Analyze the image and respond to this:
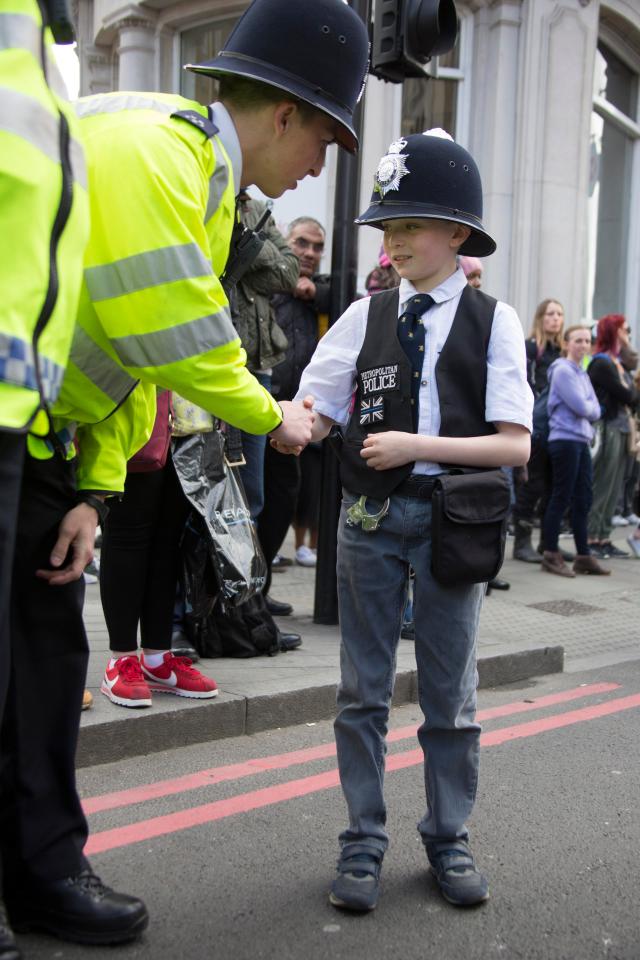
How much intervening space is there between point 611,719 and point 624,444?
533 cm

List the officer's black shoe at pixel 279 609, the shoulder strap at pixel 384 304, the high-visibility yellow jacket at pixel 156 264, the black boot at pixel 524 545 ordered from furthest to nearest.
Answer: the black boot at pixel 524 545, the officer's black shoe at pixel 279 609, the shoulder strap at pixel 384 304, the high-visibility yellow jacket at pixel 156 264

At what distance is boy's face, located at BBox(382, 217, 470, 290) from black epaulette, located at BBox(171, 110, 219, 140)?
2.49ft

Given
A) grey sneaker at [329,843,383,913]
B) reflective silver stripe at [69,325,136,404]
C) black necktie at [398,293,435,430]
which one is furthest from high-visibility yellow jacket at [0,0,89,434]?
grey sneaker at [329,843,383,913]

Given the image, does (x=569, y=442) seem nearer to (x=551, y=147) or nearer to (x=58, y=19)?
(x=551, y=147)

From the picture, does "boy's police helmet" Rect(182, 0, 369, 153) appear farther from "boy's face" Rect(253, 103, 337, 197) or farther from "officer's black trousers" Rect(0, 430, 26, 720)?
"officer's black trousers" Rect(0, 430, 26, 720)

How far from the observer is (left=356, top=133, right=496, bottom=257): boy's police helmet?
2934mm

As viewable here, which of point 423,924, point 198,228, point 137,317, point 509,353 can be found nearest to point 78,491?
point 137,317

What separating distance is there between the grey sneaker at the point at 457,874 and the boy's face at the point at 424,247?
1.51 metres

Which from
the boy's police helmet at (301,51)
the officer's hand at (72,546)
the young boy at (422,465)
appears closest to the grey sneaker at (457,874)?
the young boy at (422,465)

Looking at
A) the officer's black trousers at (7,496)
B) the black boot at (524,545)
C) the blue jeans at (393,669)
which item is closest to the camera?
the officer's black trousers at (7,496)

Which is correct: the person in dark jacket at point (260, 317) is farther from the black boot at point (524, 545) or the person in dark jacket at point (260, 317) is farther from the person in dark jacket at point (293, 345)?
the black boot at point (524, 545)

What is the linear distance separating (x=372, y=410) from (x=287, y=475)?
2.85m

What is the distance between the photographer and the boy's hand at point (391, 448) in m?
2.85

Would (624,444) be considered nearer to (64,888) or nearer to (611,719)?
(611,719)
